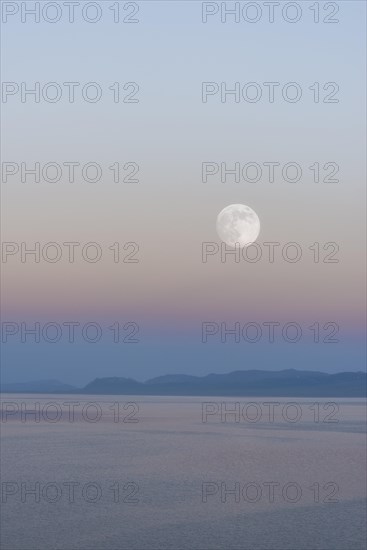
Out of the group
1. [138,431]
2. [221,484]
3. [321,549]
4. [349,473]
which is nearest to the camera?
[321,549]

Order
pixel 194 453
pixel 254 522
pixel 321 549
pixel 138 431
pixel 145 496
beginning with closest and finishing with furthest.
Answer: pixel 321 549, pixel 254 522, pixel 145 496, pixel 194 453, pixel 138 431

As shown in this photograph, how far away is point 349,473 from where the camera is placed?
39.2 meters

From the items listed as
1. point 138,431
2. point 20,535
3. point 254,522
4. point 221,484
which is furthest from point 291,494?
point 138,431

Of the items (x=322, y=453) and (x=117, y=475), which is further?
(x=322, y=453)

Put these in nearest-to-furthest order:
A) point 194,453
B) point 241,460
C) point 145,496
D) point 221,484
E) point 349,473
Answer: point 145,496 < point 221,484 < point 349,473 < point 241,460 < point 194,453

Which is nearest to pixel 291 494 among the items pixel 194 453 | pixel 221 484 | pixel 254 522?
pixel 221 484

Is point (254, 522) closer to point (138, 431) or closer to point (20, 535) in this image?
point (20, 535)

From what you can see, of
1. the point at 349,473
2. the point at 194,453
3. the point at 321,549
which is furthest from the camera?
the point at 194,453

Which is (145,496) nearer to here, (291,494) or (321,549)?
(291,494)

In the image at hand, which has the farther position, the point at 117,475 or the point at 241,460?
the point at 241,460

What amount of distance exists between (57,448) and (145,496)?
19879mm

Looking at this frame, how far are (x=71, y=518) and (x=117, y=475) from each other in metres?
10.7

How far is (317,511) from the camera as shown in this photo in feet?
94.3

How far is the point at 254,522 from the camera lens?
26.4 meters
